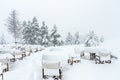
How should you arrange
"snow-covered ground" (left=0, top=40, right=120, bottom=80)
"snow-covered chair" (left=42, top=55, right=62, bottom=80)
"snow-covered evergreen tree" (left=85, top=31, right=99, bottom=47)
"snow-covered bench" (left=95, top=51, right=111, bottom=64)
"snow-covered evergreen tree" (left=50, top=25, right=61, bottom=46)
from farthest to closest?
"snow-covered evergreen tree" (left=85, top=31, right=99, bottom=47), "snow-covered evergreen tree" (left=50, top=25, right=61, bottom=46), "snow-covered bench" (left=95, top=51, right=111, bottom=64), "snow-covered ground" (left=0, top=40, right=120, bottom=80), "snow-covered chair" (left=42, top=55, right=62, bottom=80)

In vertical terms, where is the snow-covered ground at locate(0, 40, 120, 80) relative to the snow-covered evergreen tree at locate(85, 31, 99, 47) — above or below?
below

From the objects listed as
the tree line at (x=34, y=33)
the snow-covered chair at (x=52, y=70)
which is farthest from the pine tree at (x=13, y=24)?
the snow-covered chair at (x=52, y=70)

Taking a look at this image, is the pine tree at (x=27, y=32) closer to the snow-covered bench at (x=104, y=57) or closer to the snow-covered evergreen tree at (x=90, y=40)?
the snow-covered evergreen tree at (x=90, y=40)

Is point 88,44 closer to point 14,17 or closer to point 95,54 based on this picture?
point 14,17

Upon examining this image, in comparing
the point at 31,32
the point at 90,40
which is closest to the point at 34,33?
the point at 31,32

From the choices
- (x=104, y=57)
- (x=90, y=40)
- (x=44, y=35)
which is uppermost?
(x=44, y=35)

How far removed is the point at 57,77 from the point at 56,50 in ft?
15.0

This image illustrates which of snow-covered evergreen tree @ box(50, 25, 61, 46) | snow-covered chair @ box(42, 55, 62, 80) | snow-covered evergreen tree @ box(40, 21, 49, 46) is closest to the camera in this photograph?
snow-covered chair @ box(42, 55, 62, 80)

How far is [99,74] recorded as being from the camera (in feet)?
66.3

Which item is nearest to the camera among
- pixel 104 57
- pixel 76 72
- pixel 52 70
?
pixel 52 70

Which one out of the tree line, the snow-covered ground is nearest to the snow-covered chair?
the snow-covered ground

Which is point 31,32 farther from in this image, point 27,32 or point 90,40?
point 90,40

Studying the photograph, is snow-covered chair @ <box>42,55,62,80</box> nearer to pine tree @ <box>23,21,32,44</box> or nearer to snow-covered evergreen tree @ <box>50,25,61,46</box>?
snow-covered evergreen tree @ <box>50,25,61,46</box>

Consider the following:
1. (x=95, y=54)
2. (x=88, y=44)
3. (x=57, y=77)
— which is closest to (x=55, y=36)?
(x=88, y=44)
